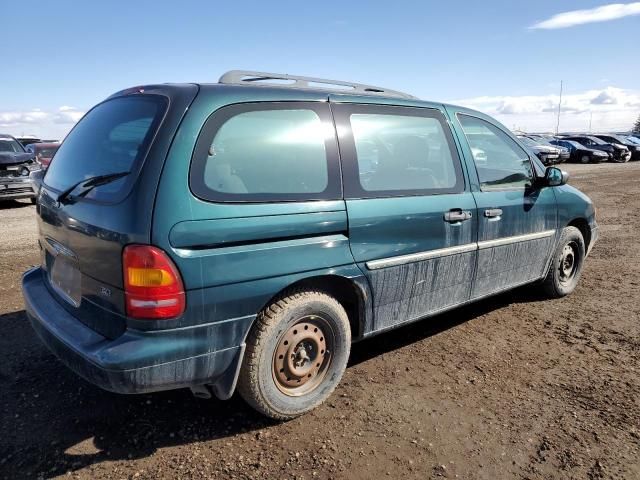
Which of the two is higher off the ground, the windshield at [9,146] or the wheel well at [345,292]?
the windshield at [9,146]

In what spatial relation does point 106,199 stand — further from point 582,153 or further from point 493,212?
point 582,153

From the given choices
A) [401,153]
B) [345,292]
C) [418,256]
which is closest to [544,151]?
[401,153]

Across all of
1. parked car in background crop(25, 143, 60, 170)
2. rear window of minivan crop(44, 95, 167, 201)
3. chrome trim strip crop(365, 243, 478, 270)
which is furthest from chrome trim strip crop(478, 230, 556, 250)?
parked car in background crop(25, 143, 60, 170)

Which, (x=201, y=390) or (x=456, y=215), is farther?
(x=456, y=215)

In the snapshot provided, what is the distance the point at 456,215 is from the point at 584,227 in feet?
7.66

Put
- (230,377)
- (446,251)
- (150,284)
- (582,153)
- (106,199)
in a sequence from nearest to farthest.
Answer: (150,284), (106,199), (230,377), (446,251), (582,153)

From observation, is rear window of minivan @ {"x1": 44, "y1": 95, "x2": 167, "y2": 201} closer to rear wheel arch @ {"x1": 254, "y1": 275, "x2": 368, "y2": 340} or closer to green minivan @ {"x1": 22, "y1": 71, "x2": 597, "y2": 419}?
green minivan @ {"x1": 22, "y1": 71, "x2": 597, "y2": 419}

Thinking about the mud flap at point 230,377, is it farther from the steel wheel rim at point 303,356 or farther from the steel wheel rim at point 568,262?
the steel wheel rim at point 568,262

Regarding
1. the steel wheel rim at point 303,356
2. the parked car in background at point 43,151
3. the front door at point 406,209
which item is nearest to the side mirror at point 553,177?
the front door at point 406,209

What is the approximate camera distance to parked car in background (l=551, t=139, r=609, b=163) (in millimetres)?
30391

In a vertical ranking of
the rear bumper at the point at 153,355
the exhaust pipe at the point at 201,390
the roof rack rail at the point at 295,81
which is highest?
the roof rack rail at the point at 295,81

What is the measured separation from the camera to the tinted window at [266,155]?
2564mm

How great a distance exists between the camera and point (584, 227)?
516 cm

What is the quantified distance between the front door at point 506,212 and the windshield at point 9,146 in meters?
12.2
